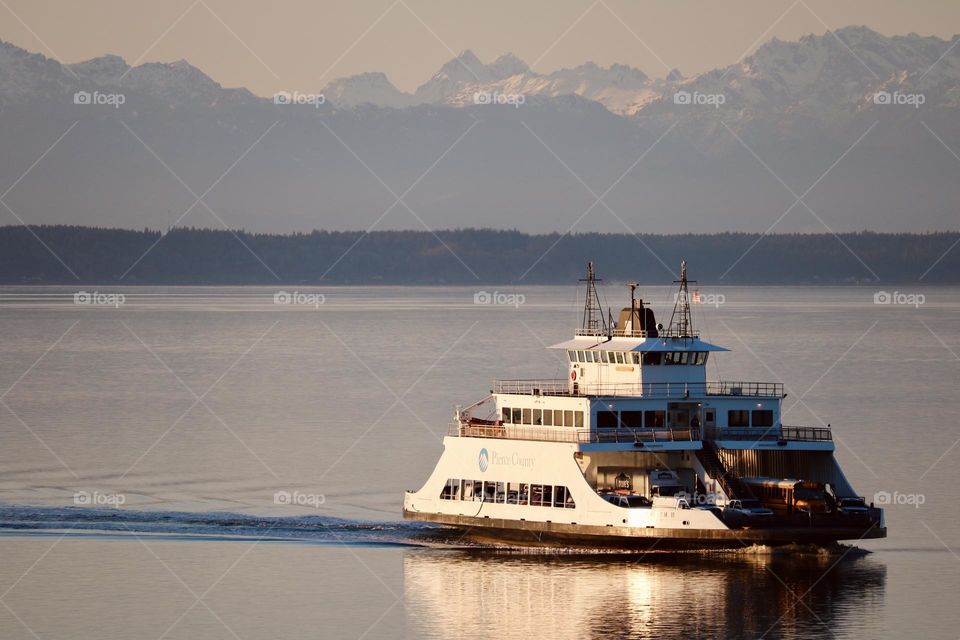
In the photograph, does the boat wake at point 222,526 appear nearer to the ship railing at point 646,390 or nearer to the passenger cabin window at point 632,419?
the ship railing at point 646,390

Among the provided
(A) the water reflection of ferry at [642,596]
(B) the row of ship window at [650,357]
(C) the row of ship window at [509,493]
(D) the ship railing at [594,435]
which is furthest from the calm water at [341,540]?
(B) the row of ship window at [650,357]

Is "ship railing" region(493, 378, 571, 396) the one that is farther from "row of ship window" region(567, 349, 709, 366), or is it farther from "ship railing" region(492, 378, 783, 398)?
"row of ship window" region(567, 349, 709, 366)

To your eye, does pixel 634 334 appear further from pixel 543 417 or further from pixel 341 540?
pixel 341 540

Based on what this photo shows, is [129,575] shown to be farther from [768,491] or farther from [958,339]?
[958,339]

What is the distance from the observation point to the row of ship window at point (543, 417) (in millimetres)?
52656

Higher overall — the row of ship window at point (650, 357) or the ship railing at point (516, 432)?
the row of ship window at point (650, 357)

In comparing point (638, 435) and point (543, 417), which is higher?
point (543, 417)

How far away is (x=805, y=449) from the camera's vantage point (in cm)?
5303

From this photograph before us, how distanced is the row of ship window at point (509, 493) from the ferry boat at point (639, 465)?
0.14 feet

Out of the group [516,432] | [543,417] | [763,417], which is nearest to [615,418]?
[543,417]

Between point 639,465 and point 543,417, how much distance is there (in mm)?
3251

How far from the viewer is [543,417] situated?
5359 cm

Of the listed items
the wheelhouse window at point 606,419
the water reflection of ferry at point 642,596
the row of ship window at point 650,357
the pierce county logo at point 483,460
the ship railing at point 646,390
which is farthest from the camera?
the row of ship window at point 650,357

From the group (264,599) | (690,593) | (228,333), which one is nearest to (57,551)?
(264,599)
